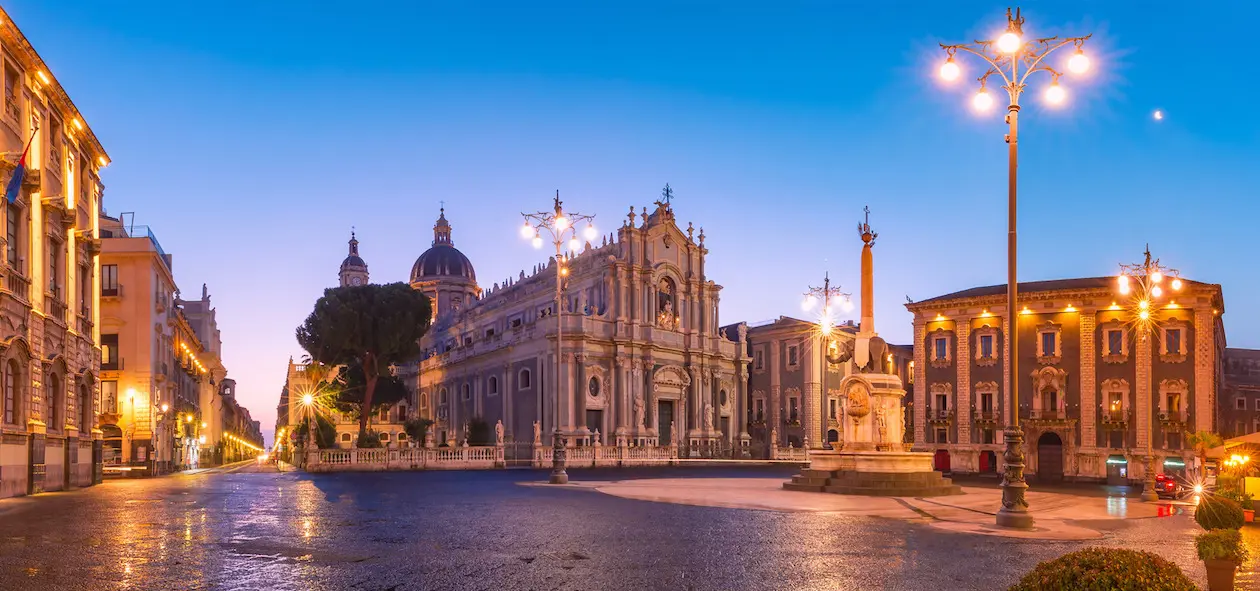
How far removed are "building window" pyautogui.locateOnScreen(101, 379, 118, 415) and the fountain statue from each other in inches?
1336

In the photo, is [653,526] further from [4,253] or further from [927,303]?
[927,303]

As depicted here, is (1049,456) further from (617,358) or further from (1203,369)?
(617,358)

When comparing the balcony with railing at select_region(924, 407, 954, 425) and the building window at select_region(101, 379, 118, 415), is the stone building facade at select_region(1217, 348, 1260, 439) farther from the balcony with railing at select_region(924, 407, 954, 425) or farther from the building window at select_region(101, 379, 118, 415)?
the building window at select_region(101, 379, 118, 415)

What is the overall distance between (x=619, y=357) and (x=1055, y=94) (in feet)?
159

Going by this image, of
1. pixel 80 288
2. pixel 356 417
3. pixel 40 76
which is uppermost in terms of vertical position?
pixel 40 76

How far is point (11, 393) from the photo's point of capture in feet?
80.3

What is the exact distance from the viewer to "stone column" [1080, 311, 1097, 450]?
54.0 metres

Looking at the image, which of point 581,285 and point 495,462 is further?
point 581,285

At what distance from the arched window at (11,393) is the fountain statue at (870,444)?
2075 cm

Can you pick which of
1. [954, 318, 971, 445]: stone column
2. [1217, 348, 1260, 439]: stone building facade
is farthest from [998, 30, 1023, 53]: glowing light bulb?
[1217, 348, 1260, 439]: stone building facade

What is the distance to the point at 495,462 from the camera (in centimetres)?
4828

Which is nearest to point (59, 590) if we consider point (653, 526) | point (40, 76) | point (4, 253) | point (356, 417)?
point (653, 526)

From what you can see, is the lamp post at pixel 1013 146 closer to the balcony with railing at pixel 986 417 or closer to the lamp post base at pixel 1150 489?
the lamp post base at pixel 1150 489

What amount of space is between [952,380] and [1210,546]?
170 ft
